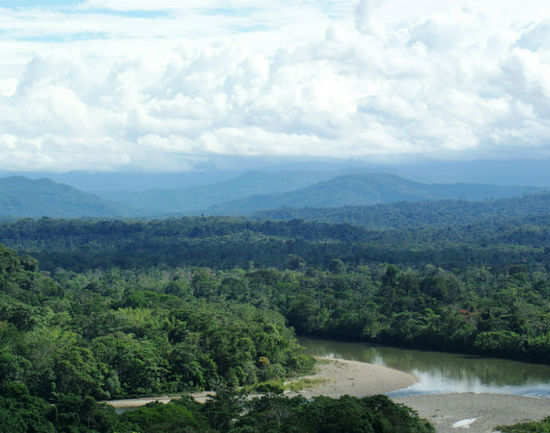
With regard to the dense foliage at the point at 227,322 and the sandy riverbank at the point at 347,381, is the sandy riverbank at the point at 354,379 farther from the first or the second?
the dense foliage at the point at 227,322

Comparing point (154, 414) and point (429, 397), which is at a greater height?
point (154, 414)

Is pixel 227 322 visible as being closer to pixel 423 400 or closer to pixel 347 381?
pixel 347 381

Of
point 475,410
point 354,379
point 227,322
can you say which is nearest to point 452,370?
point 354,379

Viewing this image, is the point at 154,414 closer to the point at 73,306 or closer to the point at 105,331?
the point at 105,331

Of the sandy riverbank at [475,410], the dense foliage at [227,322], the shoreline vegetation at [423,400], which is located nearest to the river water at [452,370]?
the shoreline vegetation at [423,400]

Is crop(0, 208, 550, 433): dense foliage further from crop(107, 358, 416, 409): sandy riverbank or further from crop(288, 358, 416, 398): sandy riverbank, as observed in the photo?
crop(288, 358, 416, 398): sandy riverbank

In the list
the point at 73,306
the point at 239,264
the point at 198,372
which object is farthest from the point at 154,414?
the point at 239,264
